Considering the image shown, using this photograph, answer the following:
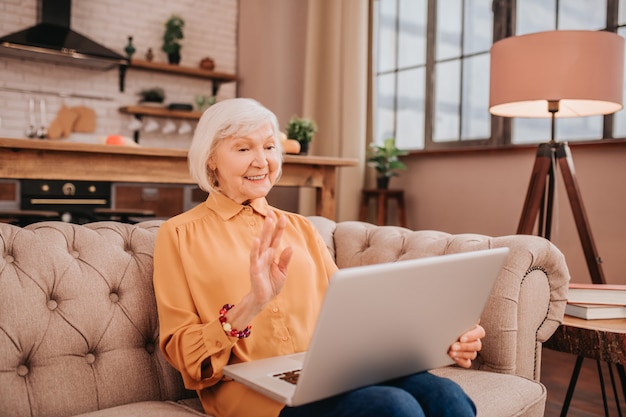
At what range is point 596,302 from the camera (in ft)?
5.90

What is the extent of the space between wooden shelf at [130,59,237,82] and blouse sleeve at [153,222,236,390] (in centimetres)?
423

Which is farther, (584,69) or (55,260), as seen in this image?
(584,69)

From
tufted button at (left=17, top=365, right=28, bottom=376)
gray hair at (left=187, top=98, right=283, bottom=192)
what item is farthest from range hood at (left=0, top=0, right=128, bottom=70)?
tufted button at (left=17, top=365, right=28, bottom=376)

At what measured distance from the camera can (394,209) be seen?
4.70 metres

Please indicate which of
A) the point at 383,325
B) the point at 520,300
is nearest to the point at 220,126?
the point at 383,325

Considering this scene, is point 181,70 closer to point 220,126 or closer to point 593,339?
point 220,126

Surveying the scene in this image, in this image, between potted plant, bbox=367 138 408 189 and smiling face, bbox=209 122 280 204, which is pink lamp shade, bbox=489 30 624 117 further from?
potted plant, bbox=367 138 408 189

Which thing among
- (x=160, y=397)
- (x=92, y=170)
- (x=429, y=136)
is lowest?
(x=160, y=397)

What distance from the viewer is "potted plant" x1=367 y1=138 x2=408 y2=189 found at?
434cm

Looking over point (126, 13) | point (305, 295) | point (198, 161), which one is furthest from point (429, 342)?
point (126, 13)

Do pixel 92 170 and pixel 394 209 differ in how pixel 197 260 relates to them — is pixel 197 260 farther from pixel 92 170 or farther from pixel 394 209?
pixel 394 209

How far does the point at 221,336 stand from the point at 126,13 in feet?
15.9

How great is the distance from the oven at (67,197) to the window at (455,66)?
204 cm

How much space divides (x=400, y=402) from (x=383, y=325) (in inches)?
5.9
